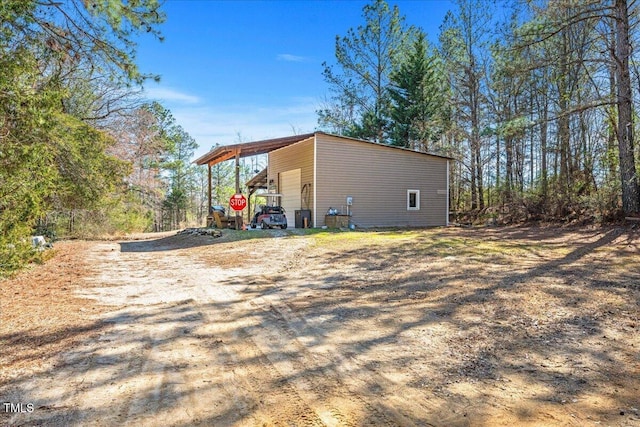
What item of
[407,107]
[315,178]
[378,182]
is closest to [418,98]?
[407,107]

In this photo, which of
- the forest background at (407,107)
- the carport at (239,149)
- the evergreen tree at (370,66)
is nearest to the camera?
the forest background at (407,107)

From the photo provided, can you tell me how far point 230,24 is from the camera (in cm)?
1501

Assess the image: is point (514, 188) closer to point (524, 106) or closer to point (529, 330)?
point (524, 106)

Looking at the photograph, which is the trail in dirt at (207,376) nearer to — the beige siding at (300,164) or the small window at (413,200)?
the beige siding at (300,164)

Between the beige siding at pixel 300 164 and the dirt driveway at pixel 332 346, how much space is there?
862 centimetres

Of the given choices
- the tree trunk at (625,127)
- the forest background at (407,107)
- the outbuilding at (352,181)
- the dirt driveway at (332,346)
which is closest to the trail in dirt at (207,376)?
the dirt driveway at (332,346)

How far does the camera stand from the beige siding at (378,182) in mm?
14992

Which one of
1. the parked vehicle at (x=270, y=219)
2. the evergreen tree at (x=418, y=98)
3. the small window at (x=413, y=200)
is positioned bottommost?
the parked vehicle at (x=270, y=219)

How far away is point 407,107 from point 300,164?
372 inches

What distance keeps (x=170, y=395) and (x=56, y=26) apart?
5.15 m

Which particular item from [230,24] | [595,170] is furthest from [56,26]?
[595,170]

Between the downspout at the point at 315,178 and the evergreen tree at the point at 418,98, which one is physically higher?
the evergreen tree at the point at 418,98

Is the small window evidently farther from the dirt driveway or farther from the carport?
the dirt driveway

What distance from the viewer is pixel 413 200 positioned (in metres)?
17.0
